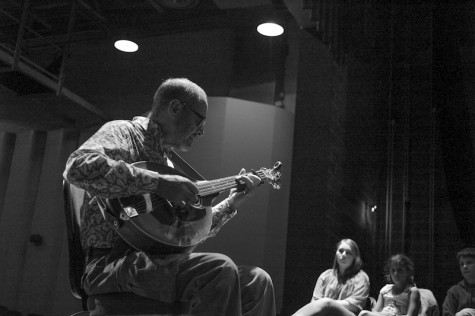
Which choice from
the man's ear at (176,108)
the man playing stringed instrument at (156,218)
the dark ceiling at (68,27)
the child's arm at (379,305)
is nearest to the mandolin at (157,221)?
the man playing stringed instrument at (156,218)

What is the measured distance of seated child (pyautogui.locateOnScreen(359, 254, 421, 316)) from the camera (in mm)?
3957

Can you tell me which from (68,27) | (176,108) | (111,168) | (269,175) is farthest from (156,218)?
(68,27)

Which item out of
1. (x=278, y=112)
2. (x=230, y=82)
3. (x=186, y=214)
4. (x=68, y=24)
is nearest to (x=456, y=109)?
(x=278, y=112)

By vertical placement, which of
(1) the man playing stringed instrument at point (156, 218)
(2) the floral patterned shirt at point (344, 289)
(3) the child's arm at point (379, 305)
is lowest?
(3) the child's arm at point (379, 305)

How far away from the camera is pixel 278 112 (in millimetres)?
4469

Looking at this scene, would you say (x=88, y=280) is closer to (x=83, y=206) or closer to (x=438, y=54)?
(x=83, y=206)

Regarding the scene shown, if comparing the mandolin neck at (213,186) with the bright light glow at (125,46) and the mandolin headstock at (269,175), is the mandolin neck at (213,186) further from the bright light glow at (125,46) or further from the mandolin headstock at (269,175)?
the bright light glow at (125,46)

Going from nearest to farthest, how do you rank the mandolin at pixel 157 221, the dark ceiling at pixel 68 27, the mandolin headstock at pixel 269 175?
the mandolin at pixel 157 221 → the mandolin headstock at pixel 269 175 → the dark ceiling at pixel 68 27

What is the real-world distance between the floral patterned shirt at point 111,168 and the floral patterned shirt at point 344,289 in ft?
7.55

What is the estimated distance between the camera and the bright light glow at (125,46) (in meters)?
4.58

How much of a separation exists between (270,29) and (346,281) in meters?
2.05

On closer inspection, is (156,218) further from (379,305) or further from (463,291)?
(463,291)

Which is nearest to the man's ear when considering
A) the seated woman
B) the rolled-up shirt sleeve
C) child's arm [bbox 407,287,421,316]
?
the rolled-up shirt sleeve

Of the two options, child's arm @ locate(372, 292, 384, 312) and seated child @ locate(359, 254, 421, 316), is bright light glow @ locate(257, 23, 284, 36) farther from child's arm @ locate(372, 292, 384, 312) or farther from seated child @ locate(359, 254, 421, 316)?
child's arm @ locate(372, 292, 384, 312)
